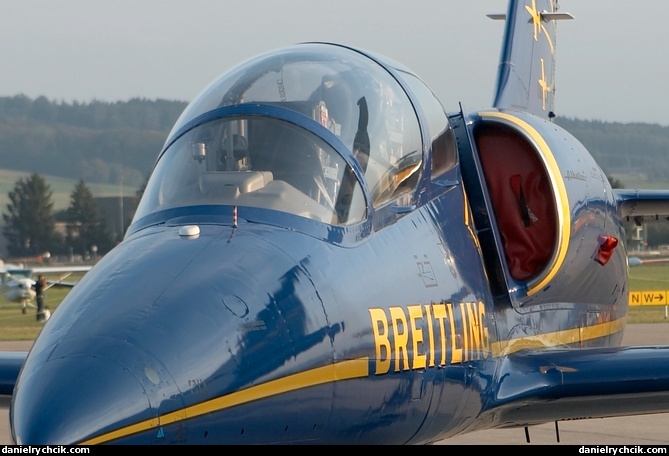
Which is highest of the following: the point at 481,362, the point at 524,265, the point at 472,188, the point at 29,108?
the point at 29,108

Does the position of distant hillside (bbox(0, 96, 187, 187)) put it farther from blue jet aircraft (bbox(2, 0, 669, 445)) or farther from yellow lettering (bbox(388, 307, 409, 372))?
yellow lettering (bbox(388, 307, 409, 372))

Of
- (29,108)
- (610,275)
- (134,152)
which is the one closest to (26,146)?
(29,108)

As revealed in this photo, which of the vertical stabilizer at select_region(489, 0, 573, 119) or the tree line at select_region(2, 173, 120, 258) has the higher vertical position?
the vertical stabilizer at select_region(489, 0, 573, 119)

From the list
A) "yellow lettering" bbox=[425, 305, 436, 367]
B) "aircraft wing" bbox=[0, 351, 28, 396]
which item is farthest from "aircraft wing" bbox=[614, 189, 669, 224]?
"aircraft wing" bbox=[0, 351, 28, 396]

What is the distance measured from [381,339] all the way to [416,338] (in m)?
0.43

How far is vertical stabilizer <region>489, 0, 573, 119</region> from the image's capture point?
37.9 ft

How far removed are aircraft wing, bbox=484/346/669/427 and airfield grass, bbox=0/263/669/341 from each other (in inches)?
339

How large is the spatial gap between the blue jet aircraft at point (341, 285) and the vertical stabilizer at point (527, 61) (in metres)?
2.88

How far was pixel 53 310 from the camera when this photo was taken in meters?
22.2

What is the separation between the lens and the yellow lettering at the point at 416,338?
5.57m

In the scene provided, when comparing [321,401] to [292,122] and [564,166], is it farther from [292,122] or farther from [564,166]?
[564,166]

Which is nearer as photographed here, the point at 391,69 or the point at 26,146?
the point at 391,69

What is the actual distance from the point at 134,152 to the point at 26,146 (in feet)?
28.6

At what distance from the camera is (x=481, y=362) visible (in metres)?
6.50
